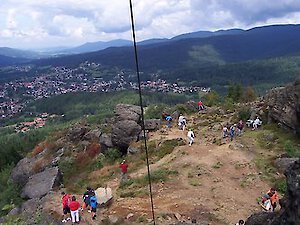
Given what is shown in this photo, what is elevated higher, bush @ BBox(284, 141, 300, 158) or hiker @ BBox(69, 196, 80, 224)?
hiker @ BBox(69, 196, 80, 224)

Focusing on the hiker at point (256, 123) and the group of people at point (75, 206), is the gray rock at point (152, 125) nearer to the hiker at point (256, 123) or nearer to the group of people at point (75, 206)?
the hiker at point (256, 123)

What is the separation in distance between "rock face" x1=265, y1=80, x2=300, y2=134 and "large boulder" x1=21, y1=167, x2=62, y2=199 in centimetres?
1665

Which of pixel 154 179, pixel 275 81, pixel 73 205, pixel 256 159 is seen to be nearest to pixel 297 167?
pixel 73 205

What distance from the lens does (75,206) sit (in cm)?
1706

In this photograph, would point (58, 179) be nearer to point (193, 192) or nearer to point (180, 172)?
point (180, 172)

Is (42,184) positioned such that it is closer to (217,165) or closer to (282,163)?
(217,165)

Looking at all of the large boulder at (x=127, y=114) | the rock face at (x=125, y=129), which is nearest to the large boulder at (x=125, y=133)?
the rock face at (x=125, y=129)

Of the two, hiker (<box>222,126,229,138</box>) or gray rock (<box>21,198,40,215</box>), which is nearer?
gray rock (<box>21,198,40,215</box>)

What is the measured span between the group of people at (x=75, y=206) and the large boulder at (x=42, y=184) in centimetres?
611

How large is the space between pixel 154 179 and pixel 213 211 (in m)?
5.14

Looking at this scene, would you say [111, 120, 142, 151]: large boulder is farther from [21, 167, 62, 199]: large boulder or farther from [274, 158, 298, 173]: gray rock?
[274, 158, 298, 173]: gray rock

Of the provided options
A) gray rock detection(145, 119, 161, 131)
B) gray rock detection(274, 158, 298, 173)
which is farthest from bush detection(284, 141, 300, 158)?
gray rock detection(145, 119, 161, 131)

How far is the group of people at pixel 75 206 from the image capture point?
17.2m

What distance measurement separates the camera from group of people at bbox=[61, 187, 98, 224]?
17.2 meters
